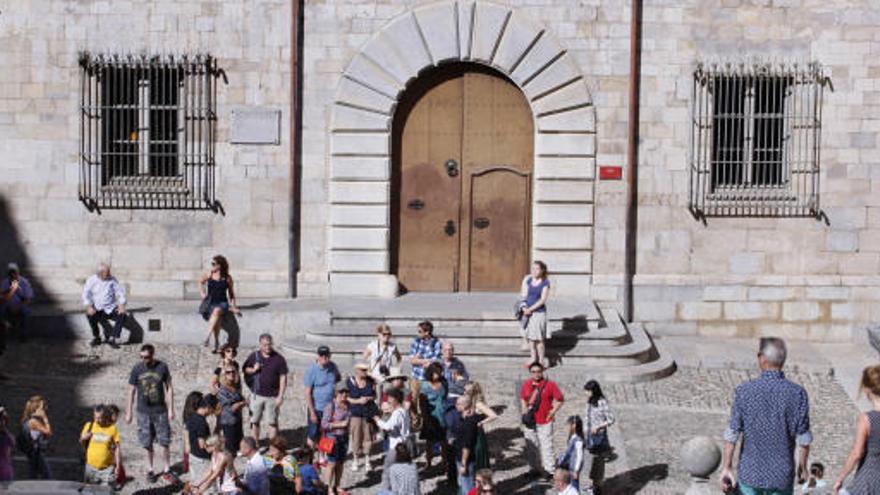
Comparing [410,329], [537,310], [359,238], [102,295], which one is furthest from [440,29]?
[102,295]

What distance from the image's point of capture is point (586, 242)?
24.8 m

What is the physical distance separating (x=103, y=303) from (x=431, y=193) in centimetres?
513

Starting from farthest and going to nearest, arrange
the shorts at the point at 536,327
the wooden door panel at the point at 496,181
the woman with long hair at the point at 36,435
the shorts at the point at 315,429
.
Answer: the wooden door panel at the point at 496,181
the shorts at the point at 536,327
the shorts at the point at 315,429
the woman with long hair at the point at 36,435

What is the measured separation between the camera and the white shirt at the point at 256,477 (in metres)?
16.1

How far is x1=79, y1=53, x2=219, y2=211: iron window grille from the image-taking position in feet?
80.6

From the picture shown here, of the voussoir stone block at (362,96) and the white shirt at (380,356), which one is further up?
the voussoir stone block at (362,96)

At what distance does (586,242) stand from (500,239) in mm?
1295

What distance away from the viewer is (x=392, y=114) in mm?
24672

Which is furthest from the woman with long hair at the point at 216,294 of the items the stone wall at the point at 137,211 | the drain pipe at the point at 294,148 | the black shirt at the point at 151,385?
the black shirt at the point at 151,385

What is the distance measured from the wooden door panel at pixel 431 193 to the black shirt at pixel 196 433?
802 centimetres

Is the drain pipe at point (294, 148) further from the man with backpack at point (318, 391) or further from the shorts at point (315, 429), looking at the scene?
the shorts at point (315, 429)

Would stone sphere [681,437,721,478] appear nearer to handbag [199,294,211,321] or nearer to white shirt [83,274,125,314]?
handbag [199,294,211,321]

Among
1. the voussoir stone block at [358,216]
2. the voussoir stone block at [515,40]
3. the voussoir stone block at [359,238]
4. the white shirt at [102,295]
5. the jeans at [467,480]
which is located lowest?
the jeans at [467,480]

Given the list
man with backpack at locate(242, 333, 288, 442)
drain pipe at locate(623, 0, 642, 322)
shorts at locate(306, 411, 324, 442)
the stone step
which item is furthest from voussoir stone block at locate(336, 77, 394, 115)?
shorts at locate(306, 411, 324, 442)
